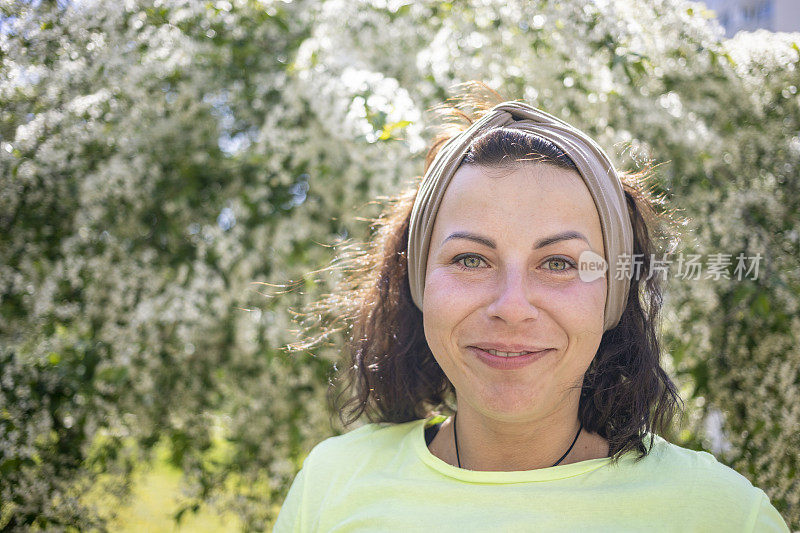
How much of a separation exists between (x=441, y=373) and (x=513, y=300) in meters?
0.54

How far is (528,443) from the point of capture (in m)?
1.18

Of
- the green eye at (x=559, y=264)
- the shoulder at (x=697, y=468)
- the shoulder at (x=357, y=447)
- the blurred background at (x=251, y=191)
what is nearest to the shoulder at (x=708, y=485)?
the shoulder at (x=697, y=468)

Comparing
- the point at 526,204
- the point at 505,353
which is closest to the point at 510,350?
the point at 505,353

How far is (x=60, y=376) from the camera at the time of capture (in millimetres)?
2340

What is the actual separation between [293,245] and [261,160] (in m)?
0.41

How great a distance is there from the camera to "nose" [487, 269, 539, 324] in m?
1.03

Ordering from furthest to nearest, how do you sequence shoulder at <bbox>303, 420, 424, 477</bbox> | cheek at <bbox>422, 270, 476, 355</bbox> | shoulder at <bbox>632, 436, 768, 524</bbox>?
1. shoulder at <bbox>303, 420, 424, 477</bbox>
2. cheek at <bbox>422, 270, 476, 355</bbox>
3. shoulder at <bbox>632, 436, 768, 524</bbox>

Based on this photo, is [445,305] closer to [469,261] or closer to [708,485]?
[469,261]

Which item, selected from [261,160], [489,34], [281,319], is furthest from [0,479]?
[489,34]

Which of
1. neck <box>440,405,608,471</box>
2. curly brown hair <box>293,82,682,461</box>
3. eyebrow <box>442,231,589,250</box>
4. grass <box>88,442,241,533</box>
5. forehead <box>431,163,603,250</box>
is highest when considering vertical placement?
forehead <box>431,163,603,250</box>

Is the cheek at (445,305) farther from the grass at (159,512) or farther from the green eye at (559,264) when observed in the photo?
the grass at (159,512)

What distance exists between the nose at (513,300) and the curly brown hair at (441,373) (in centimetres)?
23

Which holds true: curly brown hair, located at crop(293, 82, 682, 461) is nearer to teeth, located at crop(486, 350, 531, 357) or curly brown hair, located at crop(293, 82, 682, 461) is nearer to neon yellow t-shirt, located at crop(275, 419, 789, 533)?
neon yellow t-shirt, located at crop(275, 419, 789, 533)

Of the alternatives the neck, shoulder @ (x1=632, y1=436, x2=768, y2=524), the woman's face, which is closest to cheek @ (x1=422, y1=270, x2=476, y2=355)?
the woman's face
